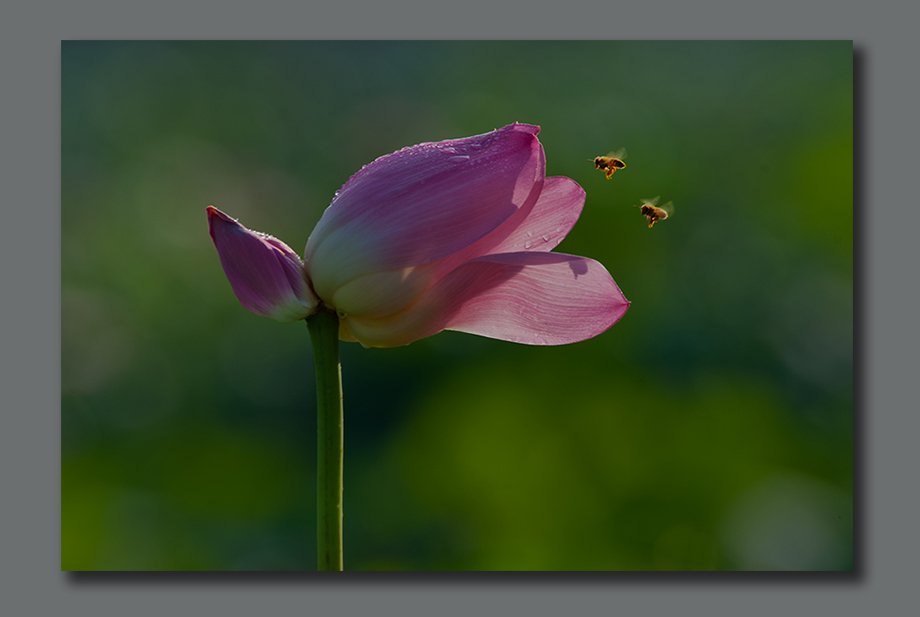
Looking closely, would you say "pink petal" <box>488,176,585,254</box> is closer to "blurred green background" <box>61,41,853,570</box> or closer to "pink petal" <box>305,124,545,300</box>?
"pink petal" <box>305,124,545,300</box>

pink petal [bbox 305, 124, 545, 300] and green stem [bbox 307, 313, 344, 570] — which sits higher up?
pink petal [bbox 305, 124, 545, 300]

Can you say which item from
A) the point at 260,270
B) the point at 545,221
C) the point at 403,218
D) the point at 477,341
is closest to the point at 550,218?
the point at 545,221

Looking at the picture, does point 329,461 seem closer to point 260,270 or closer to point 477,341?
point 260,270

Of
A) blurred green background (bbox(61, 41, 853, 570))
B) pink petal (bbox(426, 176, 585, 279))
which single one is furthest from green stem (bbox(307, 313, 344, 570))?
blurred green background (bbox(61, 41, 853, 570))

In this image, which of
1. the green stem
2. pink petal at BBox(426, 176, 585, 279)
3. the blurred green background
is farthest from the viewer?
the blurred green background

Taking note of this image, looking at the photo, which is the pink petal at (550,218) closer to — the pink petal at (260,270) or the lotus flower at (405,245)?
the lotus flower at (405,245)

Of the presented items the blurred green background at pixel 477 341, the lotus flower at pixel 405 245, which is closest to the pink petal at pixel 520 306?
the lotus flower at pixel 405 245
